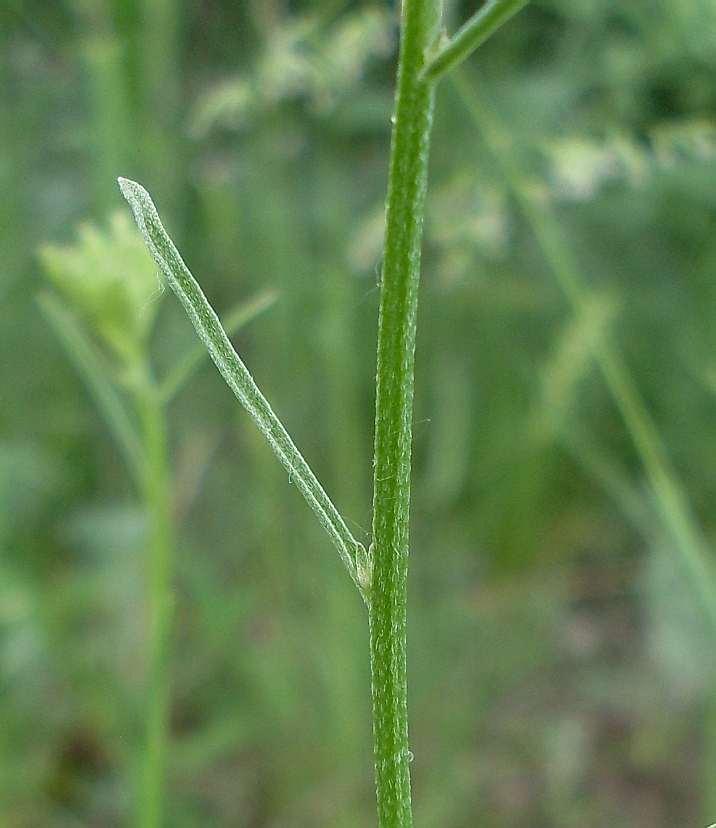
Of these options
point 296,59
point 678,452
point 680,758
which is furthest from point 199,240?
point 680,758

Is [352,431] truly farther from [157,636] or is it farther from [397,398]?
[397,398]

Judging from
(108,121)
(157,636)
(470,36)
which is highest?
(108,121)

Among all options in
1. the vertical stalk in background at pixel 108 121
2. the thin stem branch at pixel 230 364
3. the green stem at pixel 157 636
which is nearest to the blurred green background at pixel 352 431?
the vertical stalk in background at pixel 108 121

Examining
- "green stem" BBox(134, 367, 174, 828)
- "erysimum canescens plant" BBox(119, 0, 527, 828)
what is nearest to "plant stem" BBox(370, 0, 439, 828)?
"erysimum canescens plant" BBox(119, 0, 527, 828)

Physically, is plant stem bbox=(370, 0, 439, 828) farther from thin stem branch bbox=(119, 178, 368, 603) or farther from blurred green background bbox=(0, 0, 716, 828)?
blurred green background bbox=(0, 0, 716, 828)

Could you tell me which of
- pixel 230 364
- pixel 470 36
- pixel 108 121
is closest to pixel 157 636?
pixel 230 364

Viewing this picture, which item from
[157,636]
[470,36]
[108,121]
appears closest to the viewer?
[470,36]
